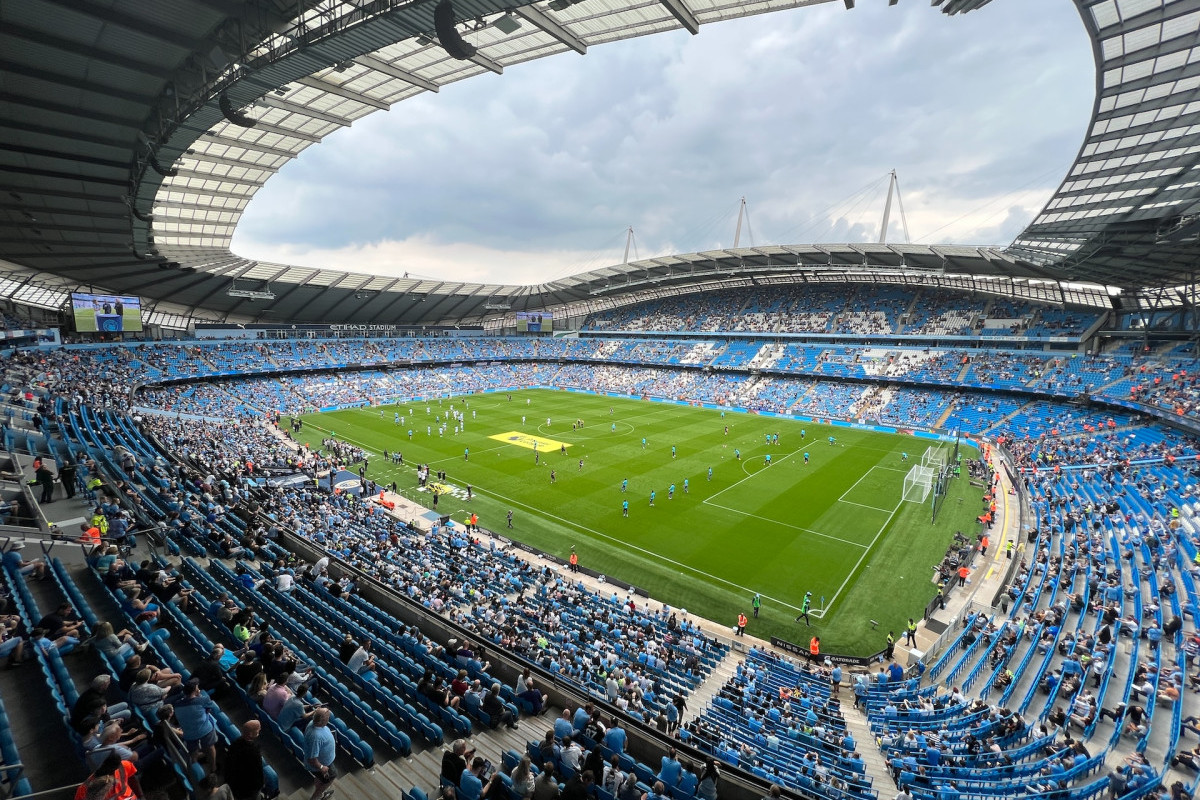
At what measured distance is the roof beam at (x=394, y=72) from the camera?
14906 millimetres

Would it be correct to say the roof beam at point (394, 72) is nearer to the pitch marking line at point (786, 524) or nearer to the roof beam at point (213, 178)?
the roof beam at point (213, 178)

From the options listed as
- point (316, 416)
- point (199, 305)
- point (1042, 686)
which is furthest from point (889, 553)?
point (199, 305)

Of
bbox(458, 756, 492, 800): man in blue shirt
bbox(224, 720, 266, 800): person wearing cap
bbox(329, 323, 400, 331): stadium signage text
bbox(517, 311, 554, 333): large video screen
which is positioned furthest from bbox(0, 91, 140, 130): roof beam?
bbox(517, 311, 554, 333): large video screen

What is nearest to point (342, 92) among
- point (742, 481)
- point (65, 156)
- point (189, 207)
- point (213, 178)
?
point (65, 156)

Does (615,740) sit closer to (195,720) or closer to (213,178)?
(195,720)

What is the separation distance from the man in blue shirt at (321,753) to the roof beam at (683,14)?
1442 cm

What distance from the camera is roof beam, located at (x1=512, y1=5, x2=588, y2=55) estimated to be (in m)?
11.7

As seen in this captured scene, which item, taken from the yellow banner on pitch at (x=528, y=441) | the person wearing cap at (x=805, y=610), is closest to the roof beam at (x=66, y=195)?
the yellow banner on pitch at (x=528, y=441)

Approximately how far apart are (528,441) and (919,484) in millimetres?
26171

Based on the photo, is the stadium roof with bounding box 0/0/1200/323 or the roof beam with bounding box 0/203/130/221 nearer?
the stadium roof with bounding box 0/0/1200/323

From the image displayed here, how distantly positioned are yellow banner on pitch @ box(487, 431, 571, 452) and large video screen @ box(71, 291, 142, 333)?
3266 cm

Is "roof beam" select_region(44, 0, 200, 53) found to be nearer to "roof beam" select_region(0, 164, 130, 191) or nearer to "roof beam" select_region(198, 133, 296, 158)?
"roof beam" select_region(198, 133, 296, 158)

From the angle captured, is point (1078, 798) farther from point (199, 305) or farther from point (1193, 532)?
point (199, 305)

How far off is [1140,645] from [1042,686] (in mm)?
3923
